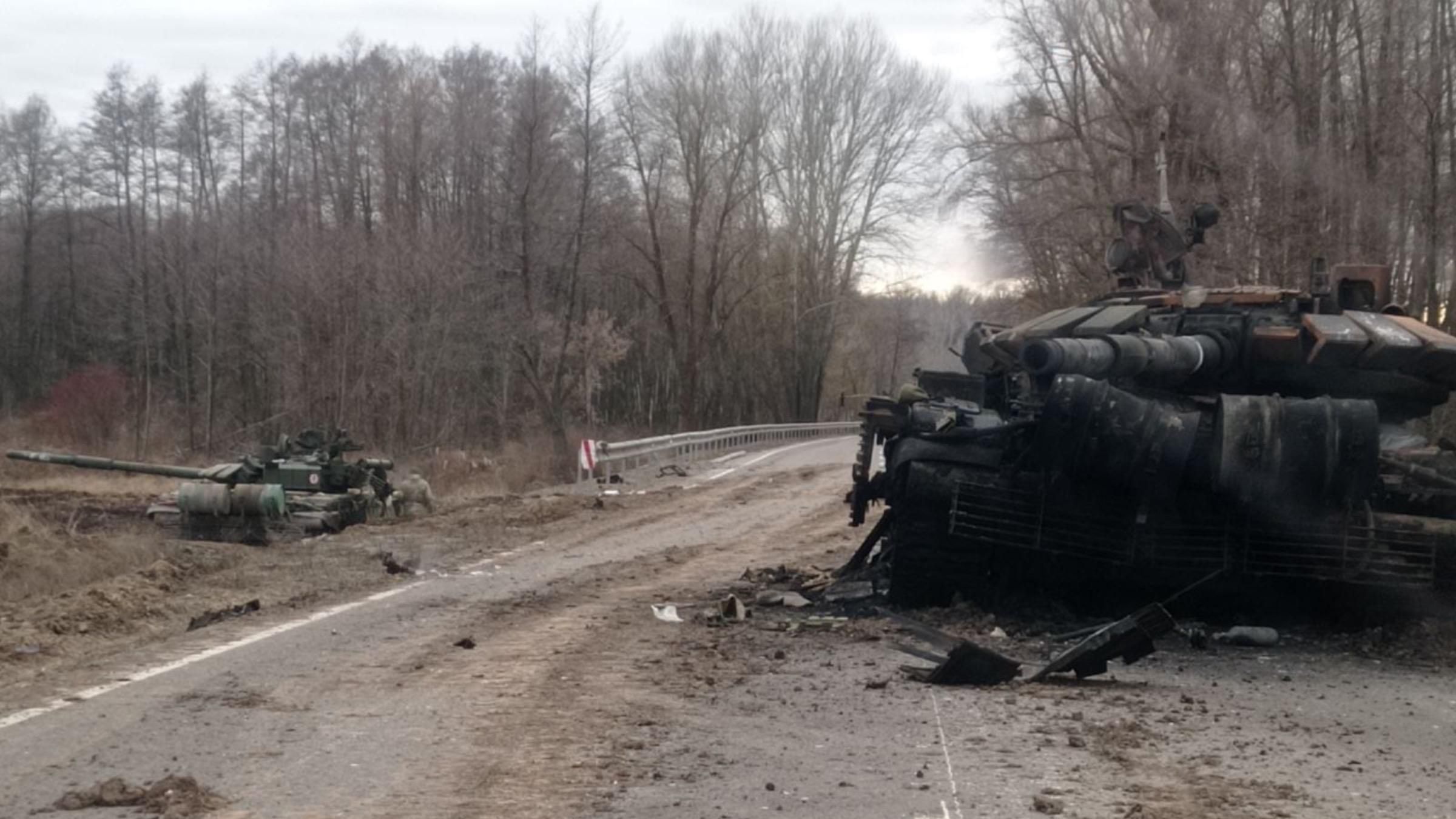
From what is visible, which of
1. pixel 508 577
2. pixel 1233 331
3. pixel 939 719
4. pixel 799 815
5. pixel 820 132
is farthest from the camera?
pixel 820 132

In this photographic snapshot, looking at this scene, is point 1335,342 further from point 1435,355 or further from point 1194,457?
point 1194,457

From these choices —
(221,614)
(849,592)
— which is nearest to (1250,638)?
(849,592)

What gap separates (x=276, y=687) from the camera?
798cm

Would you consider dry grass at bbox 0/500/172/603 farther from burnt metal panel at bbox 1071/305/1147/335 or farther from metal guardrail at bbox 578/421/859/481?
metal guardrail at bbox 578/421/859/481

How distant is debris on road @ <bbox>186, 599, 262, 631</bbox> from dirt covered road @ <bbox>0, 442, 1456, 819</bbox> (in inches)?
6.5

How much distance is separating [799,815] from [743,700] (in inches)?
90.7

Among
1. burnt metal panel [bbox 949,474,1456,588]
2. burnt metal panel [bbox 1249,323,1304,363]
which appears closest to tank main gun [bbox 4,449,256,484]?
burnt metal panel [bbox 949,474,1456,588]

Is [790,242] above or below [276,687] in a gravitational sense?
above

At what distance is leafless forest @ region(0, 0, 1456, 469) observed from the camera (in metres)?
25.3

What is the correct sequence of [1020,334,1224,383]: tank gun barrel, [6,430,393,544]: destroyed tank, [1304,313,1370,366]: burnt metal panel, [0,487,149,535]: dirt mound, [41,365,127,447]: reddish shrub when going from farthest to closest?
[41,365,127,447]: reddish shrub, [0,487,149,535]: dirt mound, [6,430,393,544]: destroyed tank, [1304,313,1370,366]: burnt metal panel, [1020,334,1224,383]: tank gun barrel

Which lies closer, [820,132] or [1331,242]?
[1331,242]

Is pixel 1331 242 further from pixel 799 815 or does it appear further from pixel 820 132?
pixel 820 132

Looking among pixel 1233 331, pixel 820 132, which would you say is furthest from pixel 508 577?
pixel 820 132

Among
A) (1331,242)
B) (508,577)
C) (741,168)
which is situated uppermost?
(741,168)
